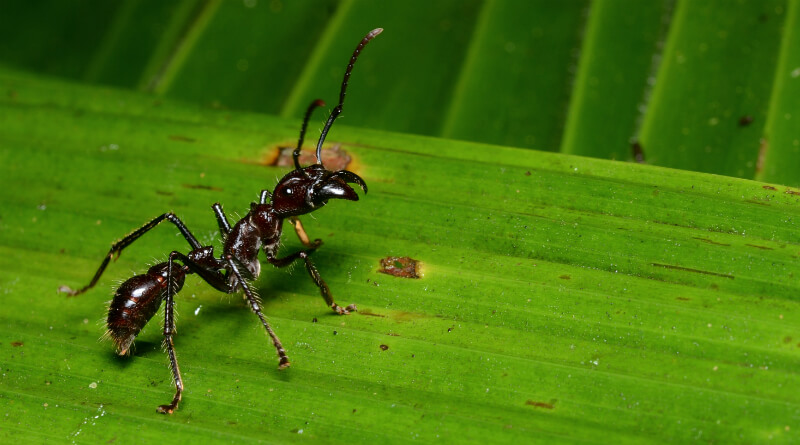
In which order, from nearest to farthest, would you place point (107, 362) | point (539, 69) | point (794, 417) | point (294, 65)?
point (794, 417)
point (107, 362)
point (539, 69)
point (294, 65)

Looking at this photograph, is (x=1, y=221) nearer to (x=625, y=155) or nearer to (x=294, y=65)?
(x=294, y=65)

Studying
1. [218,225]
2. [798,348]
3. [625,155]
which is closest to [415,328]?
[218,225]

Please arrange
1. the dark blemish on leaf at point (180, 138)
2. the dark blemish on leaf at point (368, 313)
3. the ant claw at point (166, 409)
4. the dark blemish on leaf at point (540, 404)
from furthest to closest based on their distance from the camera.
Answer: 1. the dark blemish on leaf at point (180, 138)
2. the dark blemish on leaf at point (368, 313)
3. the ant claw at point (166, 409)
4. the dark blemish on leaf at point (540, 404)

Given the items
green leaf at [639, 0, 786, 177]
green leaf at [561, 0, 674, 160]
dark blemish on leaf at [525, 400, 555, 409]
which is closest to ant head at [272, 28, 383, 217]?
dark blemish on leaf at [525, 400, 555, 409]

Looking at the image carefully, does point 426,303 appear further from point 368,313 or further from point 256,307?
point 256,307

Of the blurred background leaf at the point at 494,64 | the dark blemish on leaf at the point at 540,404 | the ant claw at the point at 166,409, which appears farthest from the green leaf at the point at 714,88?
the ant claw at the point at 166,409

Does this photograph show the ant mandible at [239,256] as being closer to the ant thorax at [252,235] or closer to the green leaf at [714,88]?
the ant thorax at [252,235]
